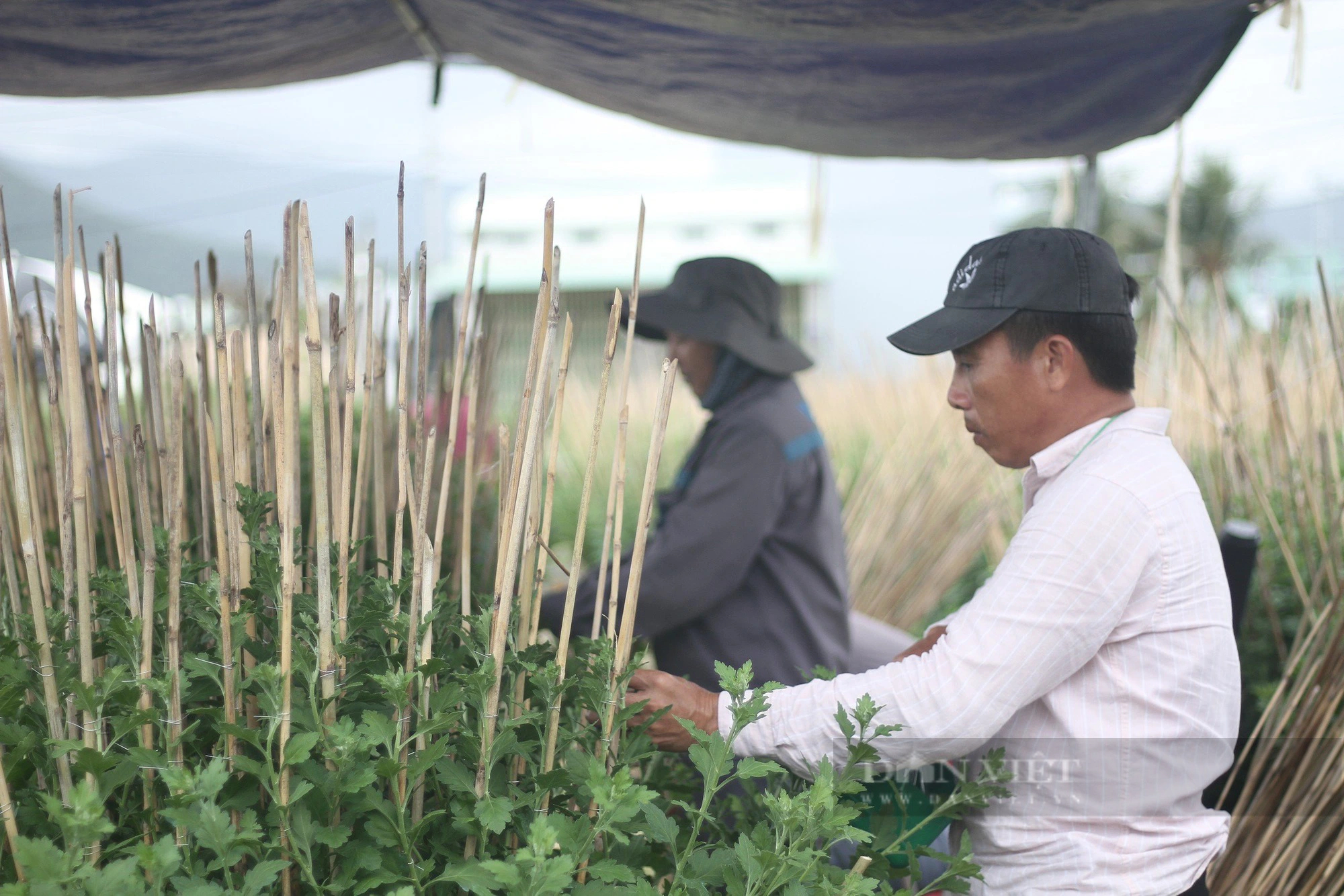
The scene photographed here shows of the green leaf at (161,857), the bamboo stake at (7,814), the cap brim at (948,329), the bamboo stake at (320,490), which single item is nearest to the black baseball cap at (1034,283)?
the cap brim at (948,329)

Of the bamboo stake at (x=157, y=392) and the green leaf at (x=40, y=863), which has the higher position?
the bamboo stake at (x=157, y=392)

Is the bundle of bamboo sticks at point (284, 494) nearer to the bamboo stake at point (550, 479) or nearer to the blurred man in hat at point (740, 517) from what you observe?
the bamboo stake at point (550, 479)

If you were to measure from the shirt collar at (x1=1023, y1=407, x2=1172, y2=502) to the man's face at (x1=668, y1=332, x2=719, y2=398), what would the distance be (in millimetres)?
948

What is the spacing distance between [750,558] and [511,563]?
1.00 metres

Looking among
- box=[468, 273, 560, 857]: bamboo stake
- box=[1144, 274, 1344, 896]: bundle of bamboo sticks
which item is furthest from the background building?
box=[468, 273, 560, 857]: bamboo stake

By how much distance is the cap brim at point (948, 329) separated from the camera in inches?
45.8

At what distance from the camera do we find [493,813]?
2.70 ft

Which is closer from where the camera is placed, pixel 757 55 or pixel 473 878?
pixel 473 878

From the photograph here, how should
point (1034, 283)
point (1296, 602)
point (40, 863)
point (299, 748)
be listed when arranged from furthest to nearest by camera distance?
point (1296, 602) < point (1034, 283) < point (299, 748) < point (40, 863)

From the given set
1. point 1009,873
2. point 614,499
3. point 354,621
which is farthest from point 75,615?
point 1009,873

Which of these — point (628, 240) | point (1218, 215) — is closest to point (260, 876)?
point (628, 240)

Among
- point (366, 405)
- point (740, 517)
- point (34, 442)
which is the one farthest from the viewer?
point (740, 517)

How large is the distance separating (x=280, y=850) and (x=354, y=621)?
8.0 inches

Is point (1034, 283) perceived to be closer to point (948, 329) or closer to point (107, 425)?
point (948, 329)
